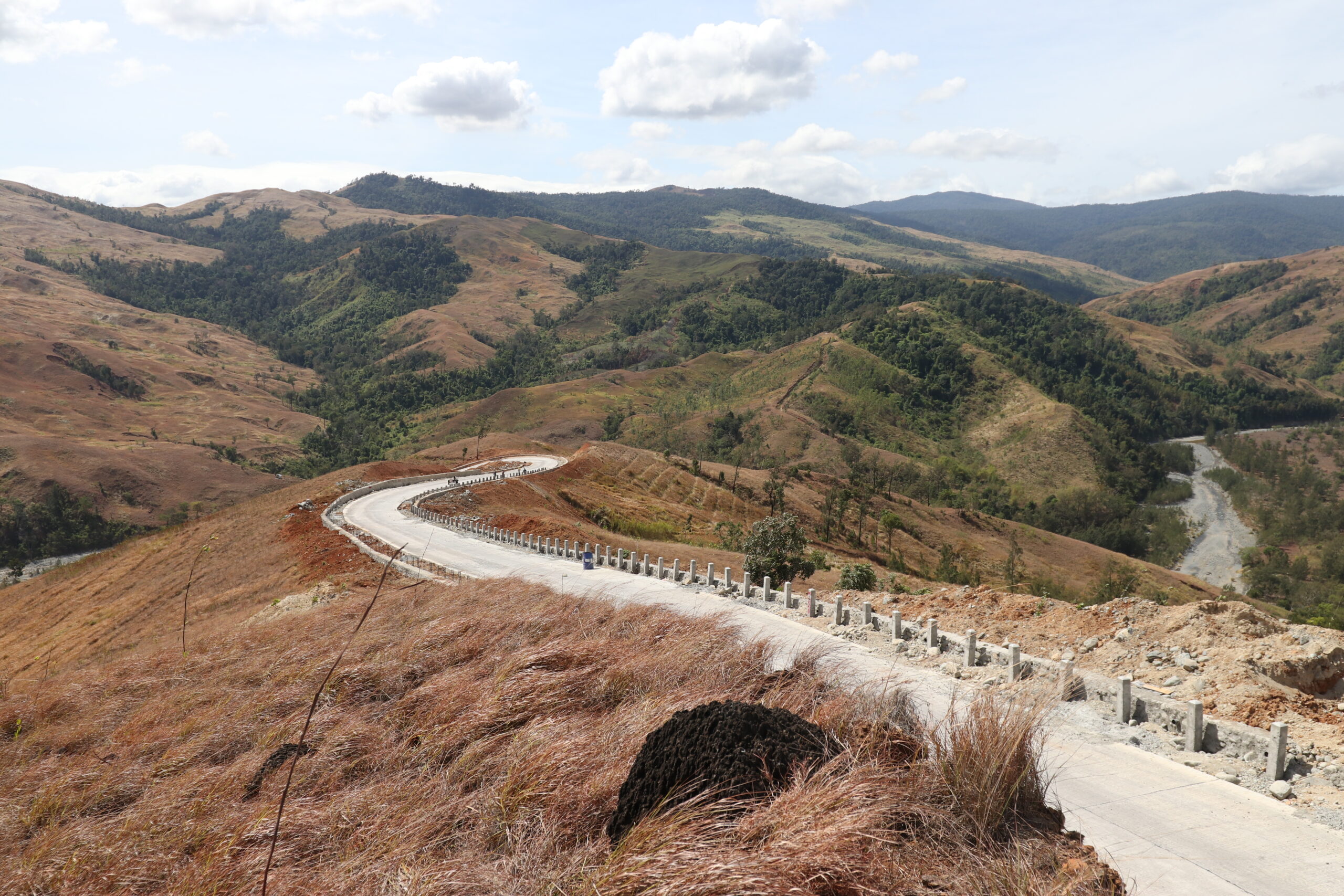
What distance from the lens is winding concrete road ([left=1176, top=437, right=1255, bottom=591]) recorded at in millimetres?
93062

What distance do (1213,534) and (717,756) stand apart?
426 ft

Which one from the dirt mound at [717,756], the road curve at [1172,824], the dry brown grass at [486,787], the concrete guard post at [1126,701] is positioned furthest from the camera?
the concrete guard post at [1126,701]

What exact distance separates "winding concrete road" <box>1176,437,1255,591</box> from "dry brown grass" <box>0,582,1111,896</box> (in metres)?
90.8

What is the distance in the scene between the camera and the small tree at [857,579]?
2603 cm

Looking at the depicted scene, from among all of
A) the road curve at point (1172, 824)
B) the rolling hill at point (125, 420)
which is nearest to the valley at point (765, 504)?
the road curve at point (1172, 824)

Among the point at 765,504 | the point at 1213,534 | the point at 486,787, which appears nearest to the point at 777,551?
the point at 486,787

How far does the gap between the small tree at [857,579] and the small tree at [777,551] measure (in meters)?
3.12

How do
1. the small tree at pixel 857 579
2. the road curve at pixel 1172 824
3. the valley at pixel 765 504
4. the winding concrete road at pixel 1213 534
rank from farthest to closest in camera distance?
the winding concrete road at pixel 1213 534 → the small tree at pixel 857 579 → the valley at pixel 765 504 → the road curve at pixel 1172 824

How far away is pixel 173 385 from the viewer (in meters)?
166

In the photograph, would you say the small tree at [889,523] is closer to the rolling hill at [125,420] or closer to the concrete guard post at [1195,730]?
the concrete guard post at [1195,730]

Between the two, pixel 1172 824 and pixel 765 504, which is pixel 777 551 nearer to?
pixel 1172 824

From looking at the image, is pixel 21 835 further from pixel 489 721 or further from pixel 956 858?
pixel 956 858

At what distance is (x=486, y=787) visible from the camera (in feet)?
23.0

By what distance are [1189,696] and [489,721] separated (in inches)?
478
